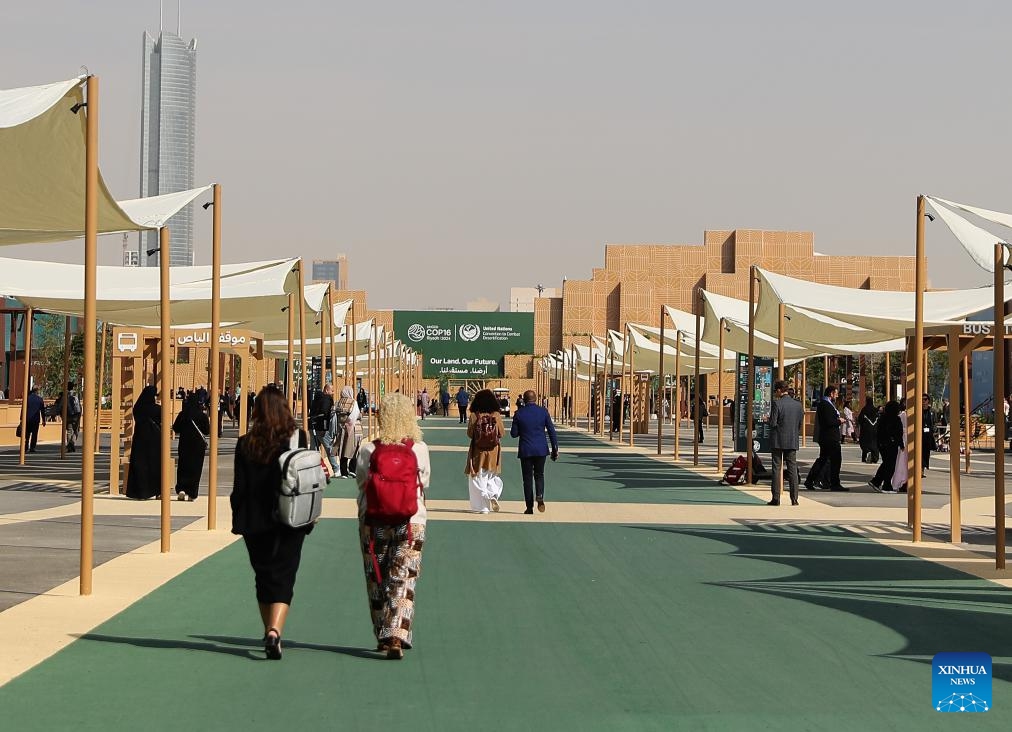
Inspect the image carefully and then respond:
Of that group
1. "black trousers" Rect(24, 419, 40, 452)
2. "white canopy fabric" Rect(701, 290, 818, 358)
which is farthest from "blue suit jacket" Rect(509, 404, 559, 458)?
"black trousers" Rect(24, 419, 40, 452)

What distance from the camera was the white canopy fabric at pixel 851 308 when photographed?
2312 cm

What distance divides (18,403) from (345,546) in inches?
1119

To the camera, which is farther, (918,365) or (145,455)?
(145,455)

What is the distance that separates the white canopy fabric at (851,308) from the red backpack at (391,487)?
14.7m

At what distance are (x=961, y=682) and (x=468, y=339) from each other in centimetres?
9483

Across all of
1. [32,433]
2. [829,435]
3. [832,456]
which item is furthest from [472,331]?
[829,435]

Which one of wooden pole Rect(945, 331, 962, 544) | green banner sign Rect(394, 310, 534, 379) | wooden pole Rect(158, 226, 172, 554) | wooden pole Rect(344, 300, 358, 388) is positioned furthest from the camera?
green banner sign Rect(394, 310, 534, 379)

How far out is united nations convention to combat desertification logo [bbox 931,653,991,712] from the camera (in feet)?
23.0

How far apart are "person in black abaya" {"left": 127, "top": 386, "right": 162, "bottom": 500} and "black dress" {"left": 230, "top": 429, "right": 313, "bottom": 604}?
1120 cm

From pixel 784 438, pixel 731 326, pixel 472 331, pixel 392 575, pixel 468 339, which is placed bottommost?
pixel 392 575

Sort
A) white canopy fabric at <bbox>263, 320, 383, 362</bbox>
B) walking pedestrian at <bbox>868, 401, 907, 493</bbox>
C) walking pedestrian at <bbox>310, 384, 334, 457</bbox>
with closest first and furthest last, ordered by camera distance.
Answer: walking pedestrian at <bbox>868, 401, 907, 493</bbox> < walking pedestrian at <bbox>310, 384, 334, 457</bbox> < white canopy fabric at <bbox>263, 320, 383, 362</bbox>

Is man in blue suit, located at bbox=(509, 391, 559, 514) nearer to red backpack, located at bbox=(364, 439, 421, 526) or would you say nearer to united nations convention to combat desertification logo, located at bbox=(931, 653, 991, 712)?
red backpack, located at bbox=(364, 439, 421, 526)

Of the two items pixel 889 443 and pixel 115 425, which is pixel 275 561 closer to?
pixel 115 425

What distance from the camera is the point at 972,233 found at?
16.3 m
